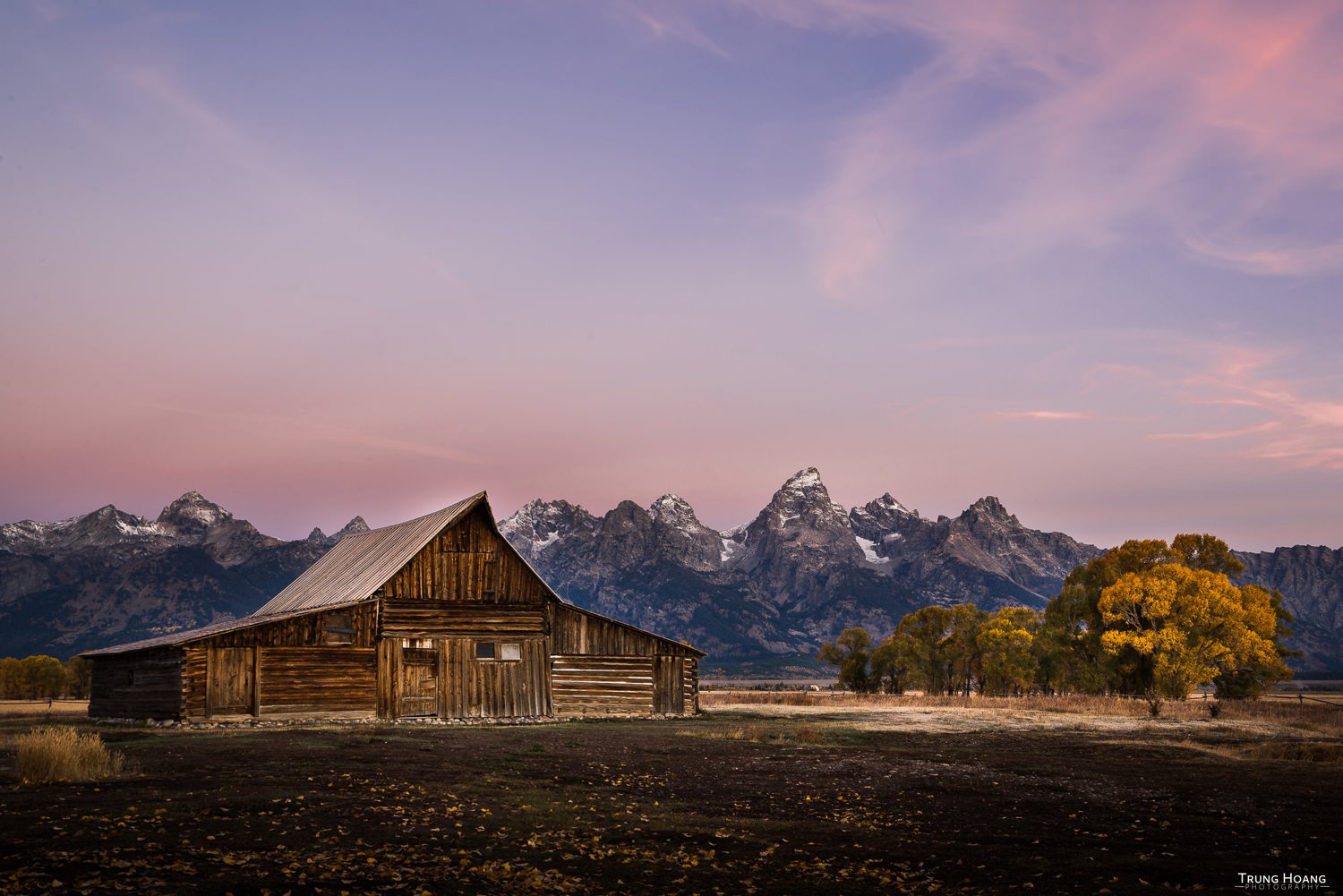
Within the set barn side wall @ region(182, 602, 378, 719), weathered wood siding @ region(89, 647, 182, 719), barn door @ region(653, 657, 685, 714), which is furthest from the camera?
barn door @ region(653, 657, 685, 714)

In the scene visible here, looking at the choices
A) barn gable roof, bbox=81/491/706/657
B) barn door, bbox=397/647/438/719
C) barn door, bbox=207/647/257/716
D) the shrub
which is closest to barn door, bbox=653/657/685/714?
barn gable roof, bbox=81/491/706/657

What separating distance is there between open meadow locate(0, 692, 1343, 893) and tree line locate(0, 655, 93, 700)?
77450 millimetres

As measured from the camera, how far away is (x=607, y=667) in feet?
160

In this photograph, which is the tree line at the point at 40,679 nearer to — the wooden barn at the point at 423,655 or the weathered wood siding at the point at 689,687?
the wooden barn at the point at 423,655

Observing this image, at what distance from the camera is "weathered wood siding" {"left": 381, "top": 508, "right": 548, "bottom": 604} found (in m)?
45.2

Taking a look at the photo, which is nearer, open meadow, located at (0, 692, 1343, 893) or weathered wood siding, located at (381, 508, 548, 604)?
open meadow, located at (0, 692, 1343, 893)

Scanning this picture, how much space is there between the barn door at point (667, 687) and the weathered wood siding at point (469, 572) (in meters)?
6.75

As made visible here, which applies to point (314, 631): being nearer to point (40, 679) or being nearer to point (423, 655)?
point (423, 655)

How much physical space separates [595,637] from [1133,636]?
1344 inches

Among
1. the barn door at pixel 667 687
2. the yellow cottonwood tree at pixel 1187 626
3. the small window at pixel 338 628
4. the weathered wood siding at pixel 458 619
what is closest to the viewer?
the small window at pixel 338 628

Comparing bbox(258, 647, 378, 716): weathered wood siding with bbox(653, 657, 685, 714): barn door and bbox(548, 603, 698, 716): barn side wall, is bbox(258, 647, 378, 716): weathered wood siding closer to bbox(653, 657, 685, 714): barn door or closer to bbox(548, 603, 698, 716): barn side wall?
bbox(548, 603, 698, 716): barn side wall

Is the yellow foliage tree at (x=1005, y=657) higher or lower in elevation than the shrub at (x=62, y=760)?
lower

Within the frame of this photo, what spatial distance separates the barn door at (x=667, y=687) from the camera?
1961 inches

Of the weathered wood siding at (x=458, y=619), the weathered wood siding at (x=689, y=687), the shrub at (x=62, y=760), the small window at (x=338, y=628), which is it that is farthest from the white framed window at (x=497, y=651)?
the shrub at (x=62, y=760)
